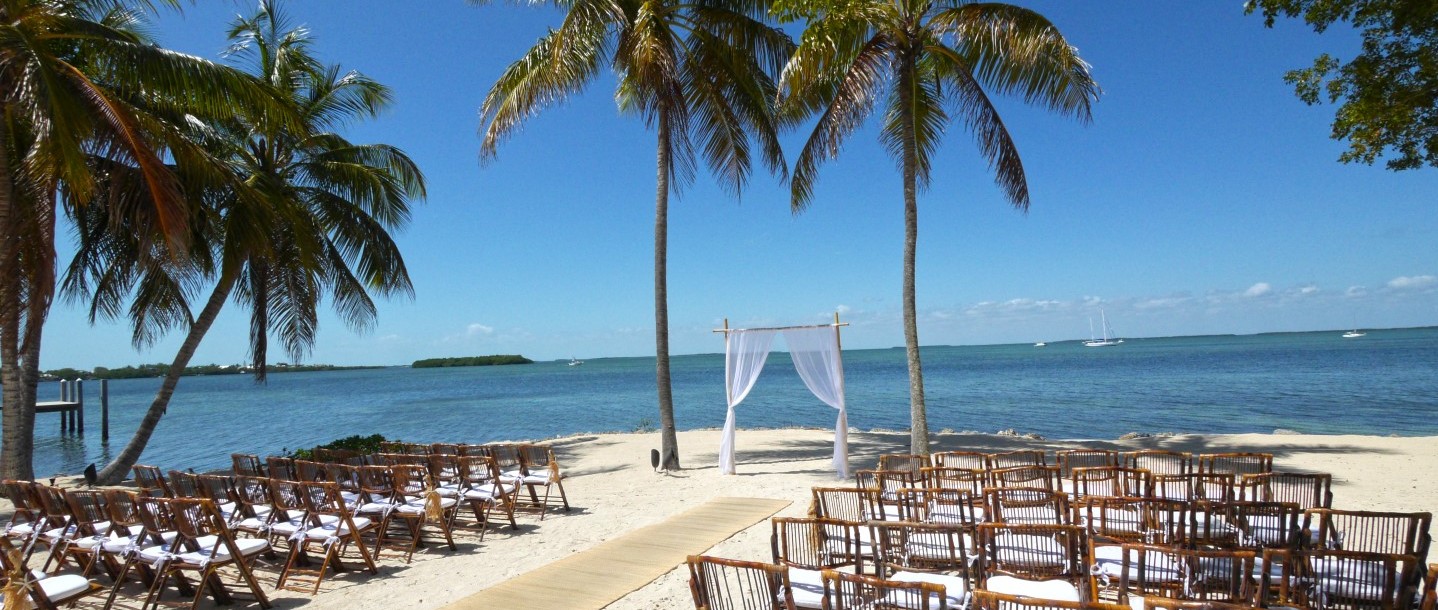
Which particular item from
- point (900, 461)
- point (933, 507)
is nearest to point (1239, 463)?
point (900, 461)

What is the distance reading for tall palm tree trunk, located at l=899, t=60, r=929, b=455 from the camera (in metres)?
10.9

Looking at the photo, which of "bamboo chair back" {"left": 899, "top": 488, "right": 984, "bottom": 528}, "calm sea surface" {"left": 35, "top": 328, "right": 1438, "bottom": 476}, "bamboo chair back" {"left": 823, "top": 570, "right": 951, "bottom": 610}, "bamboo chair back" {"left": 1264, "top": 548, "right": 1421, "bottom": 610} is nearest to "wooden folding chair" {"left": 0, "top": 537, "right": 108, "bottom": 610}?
"bamboo chair back" {"left": 823, "top": 570, "right": 951, "bottom": 610}

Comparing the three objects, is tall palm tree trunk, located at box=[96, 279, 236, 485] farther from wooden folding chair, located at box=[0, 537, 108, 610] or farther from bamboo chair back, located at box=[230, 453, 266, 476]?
wooden folding chair, located at box=[0, 537, 108, 610]

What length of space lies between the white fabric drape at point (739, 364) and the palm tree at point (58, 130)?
7.37 metres

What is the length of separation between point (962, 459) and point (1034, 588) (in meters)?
7.76

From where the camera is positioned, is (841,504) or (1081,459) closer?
(841,504)

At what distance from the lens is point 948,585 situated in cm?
418

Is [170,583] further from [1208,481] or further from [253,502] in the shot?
[1208,481]

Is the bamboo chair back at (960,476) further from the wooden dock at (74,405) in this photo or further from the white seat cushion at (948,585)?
the wooden dock at (74,405)

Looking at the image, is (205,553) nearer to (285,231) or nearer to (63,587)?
(63,587)

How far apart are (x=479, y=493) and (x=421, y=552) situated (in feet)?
3.02

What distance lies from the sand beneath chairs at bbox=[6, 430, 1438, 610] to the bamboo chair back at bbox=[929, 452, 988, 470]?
1447 millimetres

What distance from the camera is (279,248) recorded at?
1448 cm

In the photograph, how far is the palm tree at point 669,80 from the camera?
11344mm
